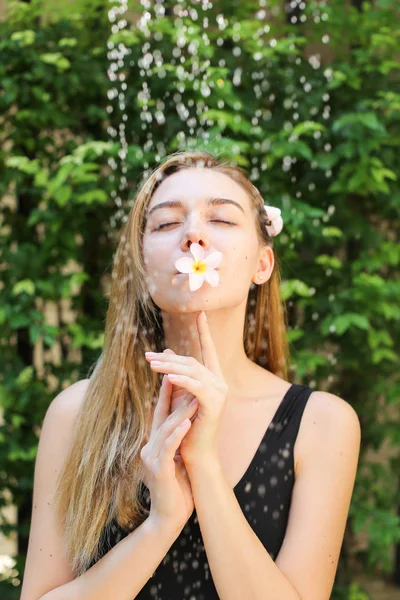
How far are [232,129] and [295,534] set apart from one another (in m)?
1.96

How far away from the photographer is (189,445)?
1.43m

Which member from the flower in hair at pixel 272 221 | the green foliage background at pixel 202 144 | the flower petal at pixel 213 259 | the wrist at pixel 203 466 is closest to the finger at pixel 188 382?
the wrist at pixel 203 466

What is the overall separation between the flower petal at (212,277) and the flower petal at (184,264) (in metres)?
0.03

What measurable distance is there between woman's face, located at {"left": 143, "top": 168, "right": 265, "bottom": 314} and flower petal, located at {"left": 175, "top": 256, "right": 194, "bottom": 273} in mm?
30

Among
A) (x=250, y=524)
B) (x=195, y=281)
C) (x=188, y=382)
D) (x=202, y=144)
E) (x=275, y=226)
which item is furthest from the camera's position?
(x=202, y=144)

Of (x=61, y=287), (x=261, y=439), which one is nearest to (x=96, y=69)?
(x=61, y=287)

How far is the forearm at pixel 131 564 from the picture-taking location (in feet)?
4.72

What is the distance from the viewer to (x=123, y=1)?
3279 mm

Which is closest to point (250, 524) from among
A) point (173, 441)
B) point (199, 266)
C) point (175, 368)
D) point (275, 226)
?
point (173, 441)

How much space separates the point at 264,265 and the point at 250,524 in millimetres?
564

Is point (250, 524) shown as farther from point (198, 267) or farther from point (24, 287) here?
point (24, 287)

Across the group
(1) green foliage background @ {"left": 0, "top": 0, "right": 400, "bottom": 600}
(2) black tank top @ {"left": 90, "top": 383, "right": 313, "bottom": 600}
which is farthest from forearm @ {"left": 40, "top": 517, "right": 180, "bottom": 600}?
(1) green foliage background @ {"left": 0, "top": 0, "right": 400, "bottom": 600}

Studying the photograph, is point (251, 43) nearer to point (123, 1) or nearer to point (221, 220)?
point (123, 1)

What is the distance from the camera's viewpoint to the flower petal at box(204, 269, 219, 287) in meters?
1.47
